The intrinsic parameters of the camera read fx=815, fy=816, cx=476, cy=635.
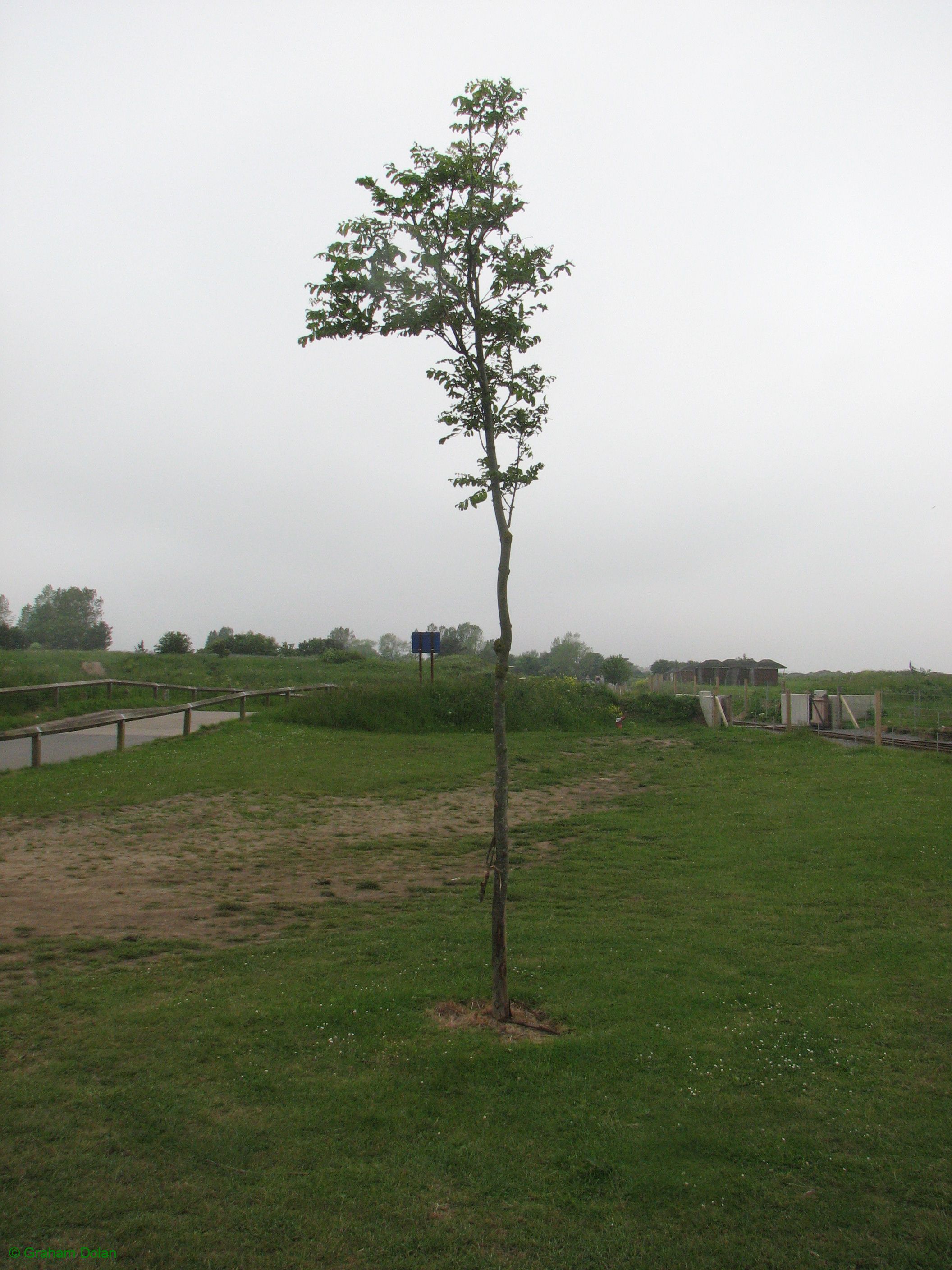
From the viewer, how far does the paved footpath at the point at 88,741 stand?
13.9 metres

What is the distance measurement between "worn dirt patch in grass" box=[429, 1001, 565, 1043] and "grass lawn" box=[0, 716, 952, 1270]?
0.33ft

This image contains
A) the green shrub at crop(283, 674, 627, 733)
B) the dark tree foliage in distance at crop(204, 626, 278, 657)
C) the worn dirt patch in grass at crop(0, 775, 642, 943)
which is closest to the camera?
the worn dirt patch in grass at crop(0, 775, 642, 943)

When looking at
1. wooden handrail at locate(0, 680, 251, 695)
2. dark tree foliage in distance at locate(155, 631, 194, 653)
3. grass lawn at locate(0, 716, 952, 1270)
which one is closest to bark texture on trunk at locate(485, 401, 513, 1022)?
grass lawn at locate(0, 716, 952, 1270)

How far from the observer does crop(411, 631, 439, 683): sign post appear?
23453 millimetres

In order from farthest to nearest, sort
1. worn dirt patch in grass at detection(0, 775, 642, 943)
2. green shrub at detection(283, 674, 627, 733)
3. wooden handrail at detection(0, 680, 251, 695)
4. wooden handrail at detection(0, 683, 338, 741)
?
green shrub at detection(283, 674, 627, 733), wooden handrail at detection(0, 680, 251, 695), wooden handrail at detection(0, 683, 338, 741), worn dirt patch in grass at detection(0, 775, 642, 943)

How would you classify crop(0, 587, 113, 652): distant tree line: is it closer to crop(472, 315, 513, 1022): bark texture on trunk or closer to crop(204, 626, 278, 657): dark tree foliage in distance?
crop(204, 626, 278, 657): dark tree foliage in distance

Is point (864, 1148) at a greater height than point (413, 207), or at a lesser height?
lesser

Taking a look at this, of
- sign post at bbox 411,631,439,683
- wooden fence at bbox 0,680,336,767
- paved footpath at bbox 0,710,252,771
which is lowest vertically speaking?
paved footpath at bbox 0,710,252,771

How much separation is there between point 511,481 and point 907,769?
1201 centimetres

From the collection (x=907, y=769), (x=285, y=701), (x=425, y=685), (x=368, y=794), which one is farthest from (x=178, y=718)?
(x=907, y=769)

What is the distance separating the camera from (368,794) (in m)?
12.3

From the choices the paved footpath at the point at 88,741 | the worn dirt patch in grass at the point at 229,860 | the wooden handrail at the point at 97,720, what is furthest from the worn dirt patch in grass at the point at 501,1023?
the paved footpath at the point at 88,741

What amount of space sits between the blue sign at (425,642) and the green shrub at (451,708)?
99 centimetres

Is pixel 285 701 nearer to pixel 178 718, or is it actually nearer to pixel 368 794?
pixel 178 718
